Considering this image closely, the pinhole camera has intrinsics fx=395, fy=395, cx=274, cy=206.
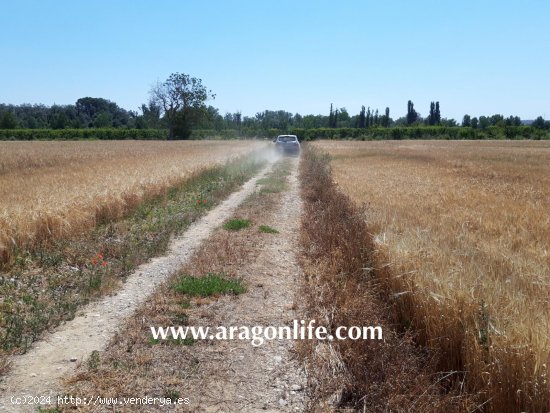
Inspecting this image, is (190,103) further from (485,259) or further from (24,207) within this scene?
(485,259)

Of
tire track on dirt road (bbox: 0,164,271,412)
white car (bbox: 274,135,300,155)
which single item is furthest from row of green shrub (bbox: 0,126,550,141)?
tire track on dirt road (bbox: 0,164,271,412)

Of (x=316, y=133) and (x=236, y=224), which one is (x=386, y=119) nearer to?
(x=316, y=133)

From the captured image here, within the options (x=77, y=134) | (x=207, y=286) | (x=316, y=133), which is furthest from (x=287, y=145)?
(x=77, y=134)

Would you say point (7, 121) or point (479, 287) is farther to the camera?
point (7, 121)

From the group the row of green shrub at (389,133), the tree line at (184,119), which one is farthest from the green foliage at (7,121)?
the row of green shrub at (389,133)

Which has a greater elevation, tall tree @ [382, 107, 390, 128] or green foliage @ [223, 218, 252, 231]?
tall tree @ [382, 107, 390, 128]

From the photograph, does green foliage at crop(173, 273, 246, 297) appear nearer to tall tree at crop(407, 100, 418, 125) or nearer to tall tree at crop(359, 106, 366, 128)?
tall tree at crop(359, 106, 366, 128)

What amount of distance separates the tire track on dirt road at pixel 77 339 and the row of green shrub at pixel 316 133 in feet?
238

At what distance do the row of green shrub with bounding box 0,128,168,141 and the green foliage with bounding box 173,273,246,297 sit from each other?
71.7m

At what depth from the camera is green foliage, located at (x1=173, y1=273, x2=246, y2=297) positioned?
5688mm

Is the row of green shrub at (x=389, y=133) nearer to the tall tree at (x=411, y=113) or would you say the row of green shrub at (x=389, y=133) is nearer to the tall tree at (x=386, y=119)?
the tall tree at (x=386, y=119)

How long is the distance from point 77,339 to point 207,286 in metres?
1.85

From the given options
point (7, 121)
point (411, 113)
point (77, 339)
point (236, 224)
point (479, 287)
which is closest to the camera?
point (479, 287)

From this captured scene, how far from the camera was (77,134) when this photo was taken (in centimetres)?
7106
